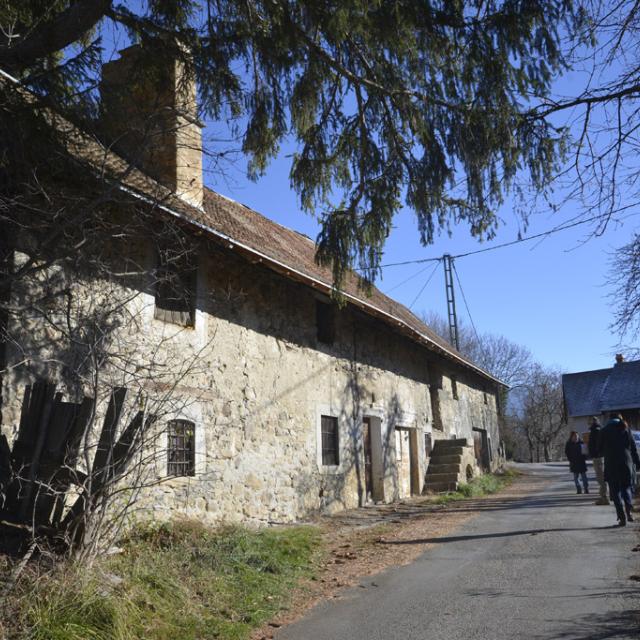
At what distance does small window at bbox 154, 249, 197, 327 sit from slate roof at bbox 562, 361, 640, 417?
29.9m

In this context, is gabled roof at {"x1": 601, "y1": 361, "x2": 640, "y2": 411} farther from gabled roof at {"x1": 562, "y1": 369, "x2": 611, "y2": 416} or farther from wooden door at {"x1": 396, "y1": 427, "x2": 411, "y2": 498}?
wooden door at {"x1": 396, "y1": 427, "x2": 411, "y2": 498}

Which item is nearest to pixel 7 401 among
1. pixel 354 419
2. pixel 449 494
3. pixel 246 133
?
pixel 246 133

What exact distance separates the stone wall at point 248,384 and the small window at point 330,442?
127 millimetres

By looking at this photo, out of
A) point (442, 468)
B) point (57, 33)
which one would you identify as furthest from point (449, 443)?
point (57, 33)

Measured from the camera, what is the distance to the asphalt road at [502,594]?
15.6 ft

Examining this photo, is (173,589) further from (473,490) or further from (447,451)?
(447,451)

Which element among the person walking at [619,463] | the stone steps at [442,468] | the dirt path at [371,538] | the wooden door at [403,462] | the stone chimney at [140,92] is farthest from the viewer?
the stone steps at [442,468]

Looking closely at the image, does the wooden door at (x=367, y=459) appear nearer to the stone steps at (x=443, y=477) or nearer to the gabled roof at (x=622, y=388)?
the stone steps at (x=443, y=477)

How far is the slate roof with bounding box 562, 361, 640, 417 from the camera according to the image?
34.4 meters

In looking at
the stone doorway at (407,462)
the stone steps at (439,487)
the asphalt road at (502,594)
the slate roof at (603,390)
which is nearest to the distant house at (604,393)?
the slate roof at (603,390)

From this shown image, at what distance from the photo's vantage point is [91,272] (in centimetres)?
785

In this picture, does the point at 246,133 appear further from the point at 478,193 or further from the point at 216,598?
the point at 216,598

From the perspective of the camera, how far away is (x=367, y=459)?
567 inches

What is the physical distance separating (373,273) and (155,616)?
444cm
